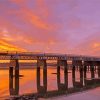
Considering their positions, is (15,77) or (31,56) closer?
(15,77)

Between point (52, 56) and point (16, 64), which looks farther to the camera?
point (52, 56)

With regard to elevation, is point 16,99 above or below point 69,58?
below

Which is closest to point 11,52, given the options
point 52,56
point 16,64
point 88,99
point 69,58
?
point 16,64

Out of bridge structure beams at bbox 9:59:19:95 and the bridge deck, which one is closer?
bridge structure beams at bbox 9:59:19:95

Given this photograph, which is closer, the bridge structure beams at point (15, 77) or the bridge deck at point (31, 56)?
the bridge structure beams at point (15, 77)

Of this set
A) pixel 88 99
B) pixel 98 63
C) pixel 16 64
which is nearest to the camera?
pixel 88 99

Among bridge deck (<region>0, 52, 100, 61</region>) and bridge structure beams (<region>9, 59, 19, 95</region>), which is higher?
bridge deck (<region>0, 52, 100, 61</region>)

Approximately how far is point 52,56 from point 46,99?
48571 mm

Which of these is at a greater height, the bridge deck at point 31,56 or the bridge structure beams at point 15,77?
the bridge deck at point 31,56

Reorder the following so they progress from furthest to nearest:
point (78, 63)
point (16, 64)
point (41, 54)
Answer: point (78, 63) < point (41, 54) < point (16, 64)

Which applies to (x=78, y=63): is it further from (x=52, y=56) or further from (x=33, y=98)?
(x=33, y=98)

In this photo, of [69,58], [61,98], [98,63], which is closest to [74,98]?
[61,98]

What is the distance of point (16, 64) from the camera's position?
86.2 m

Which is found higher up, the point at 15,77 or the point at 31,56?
the point at 31,56
